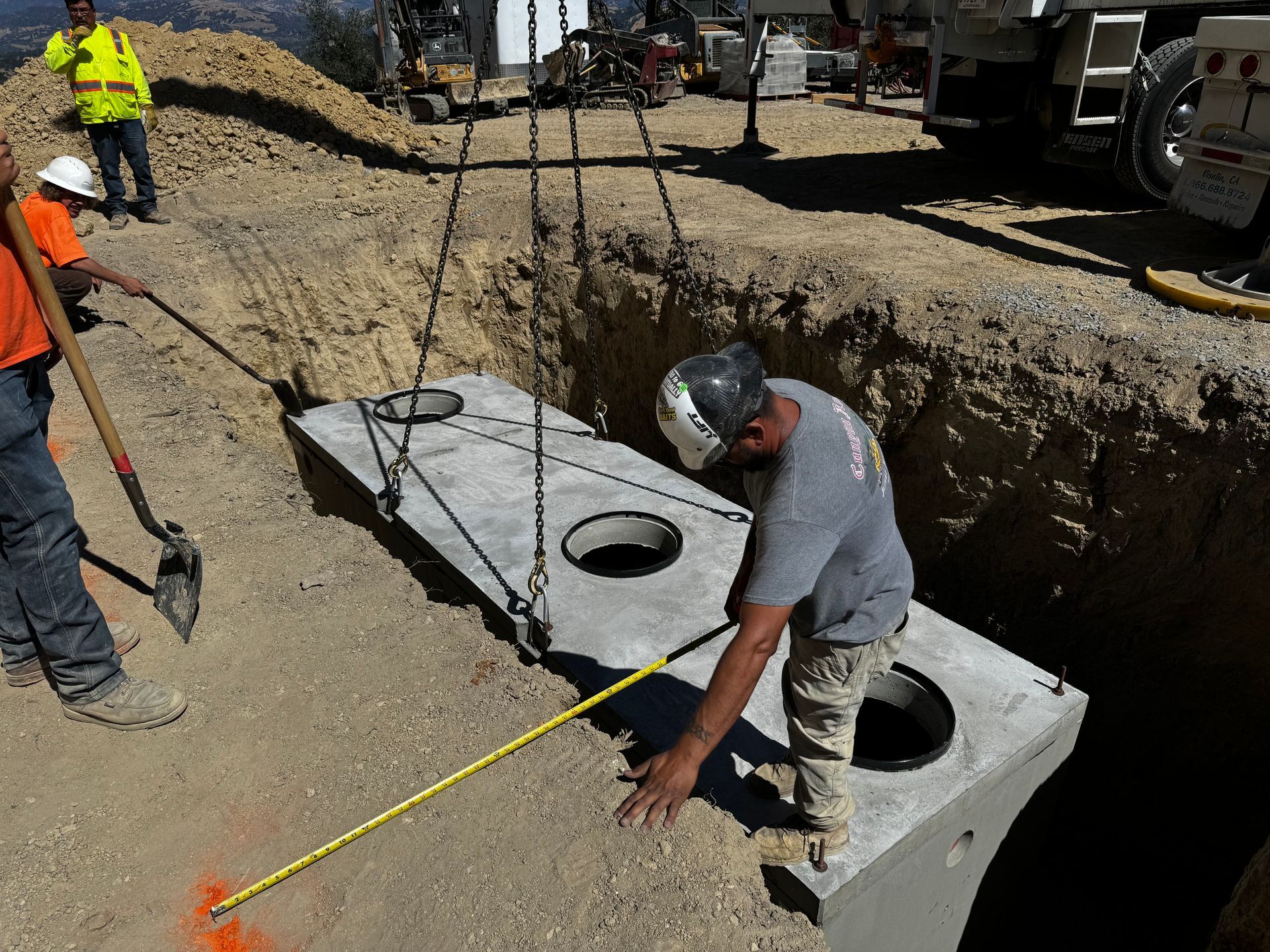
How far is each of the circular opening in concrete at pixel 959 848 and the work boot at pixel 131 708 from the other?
3345 millimetres

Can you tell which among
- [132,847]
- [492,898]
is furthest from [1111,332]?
[132,847]

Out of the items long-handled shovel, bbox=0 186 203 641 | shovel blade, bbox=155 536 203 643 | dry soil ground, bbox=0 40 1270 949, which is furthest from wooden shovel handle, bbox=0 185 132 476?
dry soil ground, bbox=0 40 1270 949

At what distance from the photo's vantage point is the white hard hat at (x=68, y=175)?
17.6 ft

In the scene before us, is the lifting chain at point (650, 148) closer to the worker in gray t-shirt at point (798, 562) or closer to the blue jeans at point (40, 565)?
the worker in gray t-shirt at point (798, 562)

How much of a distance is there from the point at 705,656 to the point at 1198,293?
3.96 meters

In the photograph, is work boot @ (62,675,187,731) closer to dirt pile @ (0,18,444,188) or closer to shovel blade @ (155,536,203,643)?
shovel blade @ (155,536,203,643)

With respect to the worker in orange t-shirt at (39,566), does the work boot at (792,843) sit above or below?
below

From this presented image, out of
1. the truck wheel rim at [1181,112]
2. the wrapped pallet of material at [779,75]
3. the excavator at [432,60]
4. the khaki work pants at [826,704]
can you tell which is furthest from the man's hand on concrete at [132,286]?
the wrapped pallet of material at [779,75]

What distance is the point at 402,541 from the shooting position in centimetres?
560

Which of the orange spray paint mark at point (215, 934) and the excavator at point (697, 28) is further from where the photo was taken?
the excavator at point (697, 28)

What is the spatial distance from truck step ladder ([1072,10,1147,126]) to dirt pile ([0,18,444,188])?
793cm

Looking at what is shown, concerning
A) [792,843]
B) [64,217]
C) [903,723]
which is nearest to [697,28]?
[64,217]

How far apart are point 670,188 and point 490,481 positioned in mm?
5029

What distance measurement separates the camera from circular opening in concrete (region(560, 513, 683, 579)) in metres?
5.23
